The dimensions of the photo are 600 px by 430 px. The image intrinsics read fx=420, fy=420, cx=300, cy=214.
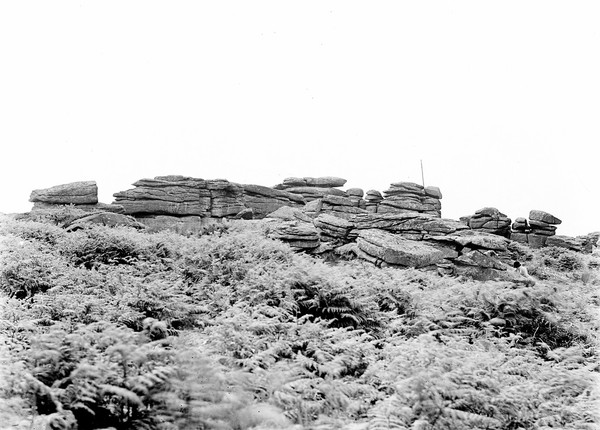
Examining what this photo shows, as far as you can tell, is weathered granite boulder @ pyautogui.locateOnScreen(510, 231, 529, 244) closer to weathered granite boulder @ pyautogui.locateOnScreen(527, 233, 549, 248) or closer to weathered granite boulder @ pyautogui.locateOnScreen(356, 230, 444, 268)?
weathered granite boulder @ pyautogui.locateOnScreen(527, 233, 549, 248)

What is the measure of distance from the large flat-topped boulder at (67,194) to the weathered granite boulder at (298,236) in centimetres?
1326

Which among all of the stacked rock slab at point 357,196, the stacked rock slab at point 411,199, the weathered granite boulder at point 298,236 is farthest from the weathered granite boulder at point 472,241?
the stacked rock slab at point 357,196

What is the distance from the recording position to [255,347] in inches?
239

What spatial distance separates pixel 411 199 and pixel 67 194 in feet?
93.1

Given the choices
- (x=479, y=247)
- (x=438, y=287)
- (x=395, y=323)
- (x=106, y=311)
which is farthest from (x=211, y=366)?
(x=479, y=247)

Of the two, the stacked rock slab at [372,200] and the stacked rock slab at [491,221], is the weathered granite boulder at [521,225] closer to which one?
the stacked rock slab at [491,221]

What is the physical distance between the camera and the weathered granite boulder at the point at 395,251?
17.3 metres

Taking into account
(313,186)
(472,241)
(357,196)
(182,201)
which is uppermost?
(313,186)

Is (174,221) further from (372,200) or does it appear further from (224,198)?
(372,200)

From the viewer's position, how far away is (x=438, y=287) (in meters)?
14.0

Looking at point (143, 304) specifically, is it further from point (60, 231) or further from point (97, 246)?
point (60, 231)

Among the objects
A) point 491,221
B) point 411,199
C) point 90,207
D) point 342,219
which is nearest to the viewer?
point 342,219

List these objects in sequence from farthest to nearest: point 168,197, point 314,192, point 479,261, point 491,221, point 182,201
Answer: point 314,192 → point 491,221 → point 182,201 → point 168,197 → point 479,261

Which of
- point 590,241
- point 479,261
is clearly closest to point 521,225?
point 590,241
